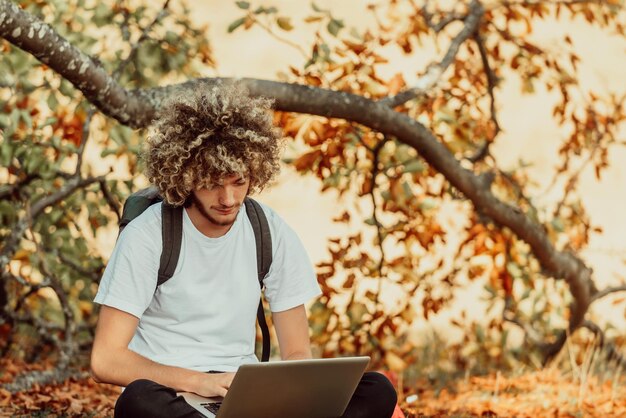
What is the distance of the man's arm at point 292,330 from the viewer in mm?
3326

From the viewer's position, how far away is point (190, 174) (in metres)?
3.02

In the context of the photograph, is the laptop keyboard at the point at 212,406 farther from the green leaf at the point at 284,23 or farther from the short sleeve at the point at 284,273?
the green leaf at the point at 284,23

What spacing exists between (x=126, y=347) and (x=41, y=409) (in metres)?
1.49

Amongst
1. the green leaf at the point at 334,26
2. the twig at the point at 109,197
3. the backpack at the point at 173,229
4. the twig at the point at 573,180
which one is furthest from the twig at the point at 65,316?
the twig at the point at 573,180

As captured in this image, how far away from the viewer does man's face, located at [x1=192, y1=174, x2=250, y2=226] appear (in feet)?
9.96

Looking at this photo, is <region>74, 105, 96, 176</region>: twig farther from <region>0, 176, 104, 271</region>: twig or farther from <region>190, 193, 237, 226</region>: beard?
<region>190, 193, 237, 226</region>: beard

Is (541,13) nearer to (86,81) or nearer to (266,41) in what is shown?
(86,81)

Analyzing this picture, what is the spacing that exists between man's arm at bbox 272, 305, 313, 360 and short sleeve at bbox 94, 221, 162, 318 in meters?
0.47

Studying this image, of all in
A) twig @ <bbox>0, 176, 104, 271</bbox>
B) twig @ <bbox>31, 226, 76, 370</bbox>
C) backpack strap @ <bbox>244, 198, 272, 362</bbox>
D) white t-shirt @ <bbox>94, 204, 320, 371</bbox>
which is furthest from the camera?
twig @ <bbox>31, 226, 76, 370</bbox>

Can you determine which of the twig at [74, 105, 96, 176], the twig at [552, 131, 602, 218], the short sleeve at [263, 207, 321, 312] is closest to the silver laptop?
the short sleeve at [263, 207, 321, 312]

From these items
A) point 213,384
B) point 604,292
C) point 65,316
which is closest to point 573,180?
point 604,292

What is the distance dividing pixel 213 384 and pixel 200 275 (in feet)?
1.20

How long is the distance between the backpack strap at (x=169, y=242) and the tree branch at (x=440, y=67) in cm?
208

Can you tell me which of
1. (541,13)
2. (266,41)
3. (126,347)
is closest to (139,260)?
(126,347)
